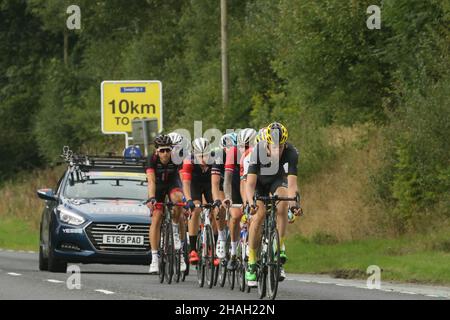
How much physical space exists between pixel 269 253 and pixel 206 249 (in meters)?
3.09

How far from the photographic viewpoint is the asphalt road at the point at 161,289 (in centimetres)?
1889

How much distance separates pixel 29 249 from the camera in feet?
133

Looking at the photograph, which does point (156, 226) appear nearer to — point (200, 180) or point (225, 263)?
point (200, 180)

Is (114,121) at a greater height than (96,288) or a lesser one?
greater

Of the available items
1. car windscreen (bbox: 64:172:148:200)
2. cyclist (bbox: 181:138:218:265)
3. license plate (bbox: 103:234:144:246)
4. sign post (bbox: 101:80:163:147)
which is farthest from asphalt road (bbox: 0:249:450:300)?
sign post (bbox: 101:80:163:147)

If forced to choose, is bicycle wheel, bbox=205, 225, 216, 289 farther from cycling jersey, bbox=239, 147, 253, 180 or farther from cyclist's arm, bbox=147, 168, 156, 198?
cycling jersey, bbox=239, 147, 253, 180

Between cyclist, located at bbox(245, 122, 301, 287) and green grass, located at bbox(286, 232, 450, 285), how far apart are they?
4656 millimetres

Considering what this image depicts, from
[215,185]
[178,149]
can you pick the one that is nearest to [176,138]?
[178,149]

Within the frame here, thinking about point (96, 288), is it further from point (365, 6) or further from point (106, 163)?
point (365, 6)

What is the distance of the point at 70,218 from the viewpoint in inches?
972

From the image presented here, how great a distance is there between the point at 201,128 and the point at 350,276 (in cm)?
2144
